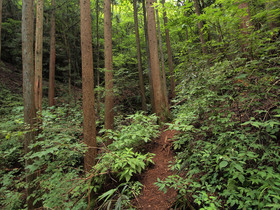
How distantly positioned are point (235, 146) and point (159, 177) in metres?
1.96

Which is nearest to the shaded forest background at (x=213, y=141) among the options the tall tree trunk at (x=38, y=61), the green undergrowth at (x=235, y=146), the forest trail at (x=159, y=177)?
the green undergrowth at (x=235, y=146)

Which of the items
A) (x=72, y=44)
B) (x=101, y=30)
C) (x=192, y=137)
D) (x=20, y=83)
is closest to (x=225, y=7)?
(x=192, y=137)

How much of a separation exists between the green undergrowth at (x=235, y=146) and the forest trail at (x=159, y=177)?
0.84ft

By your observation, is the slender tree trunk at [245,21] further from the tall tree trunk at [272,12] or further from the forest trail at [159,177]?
the forest trail at [159,177]

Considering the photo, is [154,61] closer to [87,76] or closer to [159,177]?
[87,76]

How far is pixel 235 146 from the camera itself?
268 cm

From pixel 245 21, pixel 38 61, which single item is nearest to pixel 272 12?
pixel 245 21

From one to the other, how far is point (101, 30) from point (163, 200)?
1691cm

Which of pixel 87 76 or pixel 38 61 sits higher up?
pixel 38 61

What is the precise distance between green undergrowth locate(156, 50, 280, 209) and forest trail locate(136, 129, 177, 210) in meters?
0.25

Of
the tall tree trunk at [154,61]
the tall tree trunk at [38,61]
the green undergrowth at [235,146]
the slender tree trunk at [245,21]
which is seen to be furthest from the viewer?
the tall tree trunk at [38,61]

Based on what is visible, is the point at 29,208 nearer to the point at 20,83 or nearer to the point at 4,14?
the point at 20,83

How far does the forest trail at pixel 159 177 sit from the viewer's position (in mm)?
3041

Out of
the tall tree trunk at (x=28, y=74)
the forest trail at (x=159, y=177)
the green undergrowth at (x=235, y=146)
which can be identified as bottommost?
the forest trail at (x=159, y=177)
